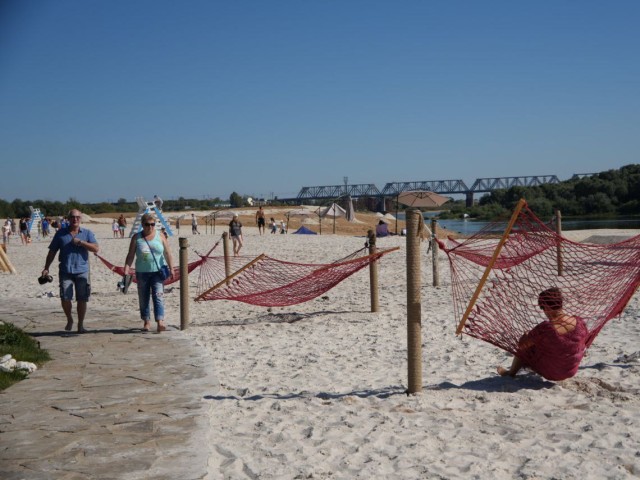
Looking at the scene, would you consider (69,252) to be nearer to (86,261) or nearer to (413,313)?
(86,261)

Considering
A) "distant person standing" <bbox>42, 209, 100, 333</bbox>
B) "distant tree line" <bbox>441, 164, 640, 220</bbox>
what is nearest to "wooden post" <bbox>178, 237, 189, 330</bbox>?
"distant person standing" <bbox>42, 209, 100, 333</bbox>

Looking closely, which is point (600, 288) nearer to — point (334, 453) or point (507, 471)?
point (507, 471)

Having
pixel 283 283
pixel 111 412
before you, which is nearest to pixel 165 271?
pixel 283 283

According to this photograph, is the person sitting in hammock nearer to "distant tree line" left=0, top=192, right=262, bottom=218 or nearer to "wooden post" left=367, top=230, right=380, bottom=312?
"wooden post" left=367, top=230, right=380, bottom=312

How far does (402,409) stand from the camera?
3.65m

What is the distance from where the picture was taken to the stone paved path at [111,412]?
2.98 metres

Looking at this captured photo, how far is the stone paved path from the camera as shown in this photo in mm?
2979

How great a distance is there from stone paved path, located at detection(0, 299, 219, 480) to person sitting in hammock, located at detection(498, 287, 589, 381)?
2.06m

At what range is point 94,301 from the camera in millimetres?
9023

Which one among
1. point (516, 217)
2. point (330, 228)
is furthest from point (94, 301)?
point (330, 228)

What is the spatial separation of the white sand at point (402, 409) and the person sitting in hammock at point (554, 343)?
133 mm

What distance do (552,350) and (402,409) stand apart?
1.03 metres

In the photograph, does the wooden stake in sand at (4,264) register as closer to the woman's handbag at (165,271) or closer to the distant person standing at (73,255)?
the distant person standing at (73,255)

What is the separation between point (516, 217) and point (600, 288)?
3.50 feet
